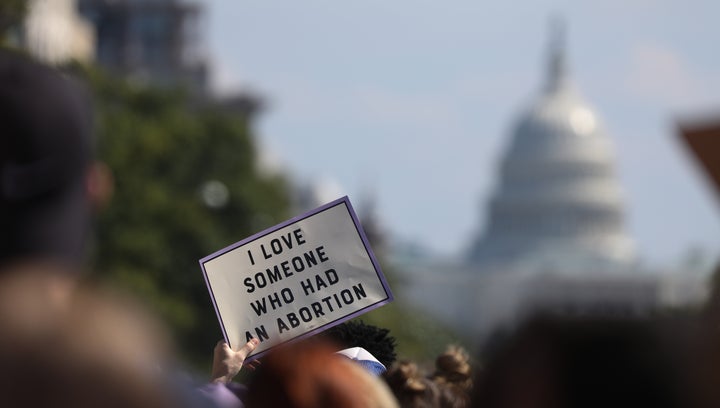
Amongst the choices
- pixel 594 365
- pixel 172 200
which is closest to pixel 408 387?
pixel 594 365

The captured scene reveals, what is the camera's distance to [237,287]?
24.7 feet

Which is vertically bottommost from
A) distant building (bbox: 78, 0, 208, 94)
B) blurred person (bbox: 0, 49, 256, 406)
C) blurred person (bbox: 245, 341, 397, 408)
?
blurred person (bbox: 245, 341, 397, 408)

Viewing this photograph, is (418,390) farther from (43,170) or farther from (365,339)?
(43,170)

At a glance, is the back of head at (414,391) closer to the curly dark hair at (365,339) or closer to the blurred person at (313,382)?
the curly dark hair at (365,339)

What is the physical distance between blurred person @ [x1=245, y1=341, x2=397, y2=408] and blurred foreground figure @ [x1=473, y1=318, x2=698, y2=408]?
53cm

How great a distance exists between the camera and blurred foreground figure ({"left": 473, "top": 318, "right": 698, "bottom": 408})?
12.4 ft

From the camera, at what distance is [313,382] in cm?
443

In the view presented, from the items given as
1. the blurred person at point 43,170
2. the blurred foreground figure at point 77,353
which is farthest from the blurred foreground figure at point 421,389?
the blurred foreground figure at point 77,353

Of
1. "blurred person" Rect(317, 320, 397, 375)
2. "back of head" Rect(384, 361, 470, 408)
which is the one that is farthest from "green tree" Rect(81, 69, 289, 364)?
"back of head" Rect(384, 361, 470, 408)

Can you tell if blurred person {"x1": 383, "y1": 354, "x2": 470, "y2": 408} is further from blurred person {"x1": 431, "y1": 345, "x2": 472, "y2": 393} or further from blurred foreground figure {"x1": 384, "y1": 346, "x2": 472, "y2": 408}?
blurred person {"x1": 431, "y1": 345, "x2": 472, "y2": 393}

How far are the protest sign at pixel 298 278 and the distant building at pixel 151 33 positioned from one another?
14880 cm

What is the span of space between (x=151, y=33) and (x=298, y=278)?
511 feet

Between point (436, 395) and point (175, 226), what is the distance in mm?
55553

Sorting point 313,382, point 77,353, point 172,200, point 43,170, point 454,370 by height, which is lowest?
point 77,353
